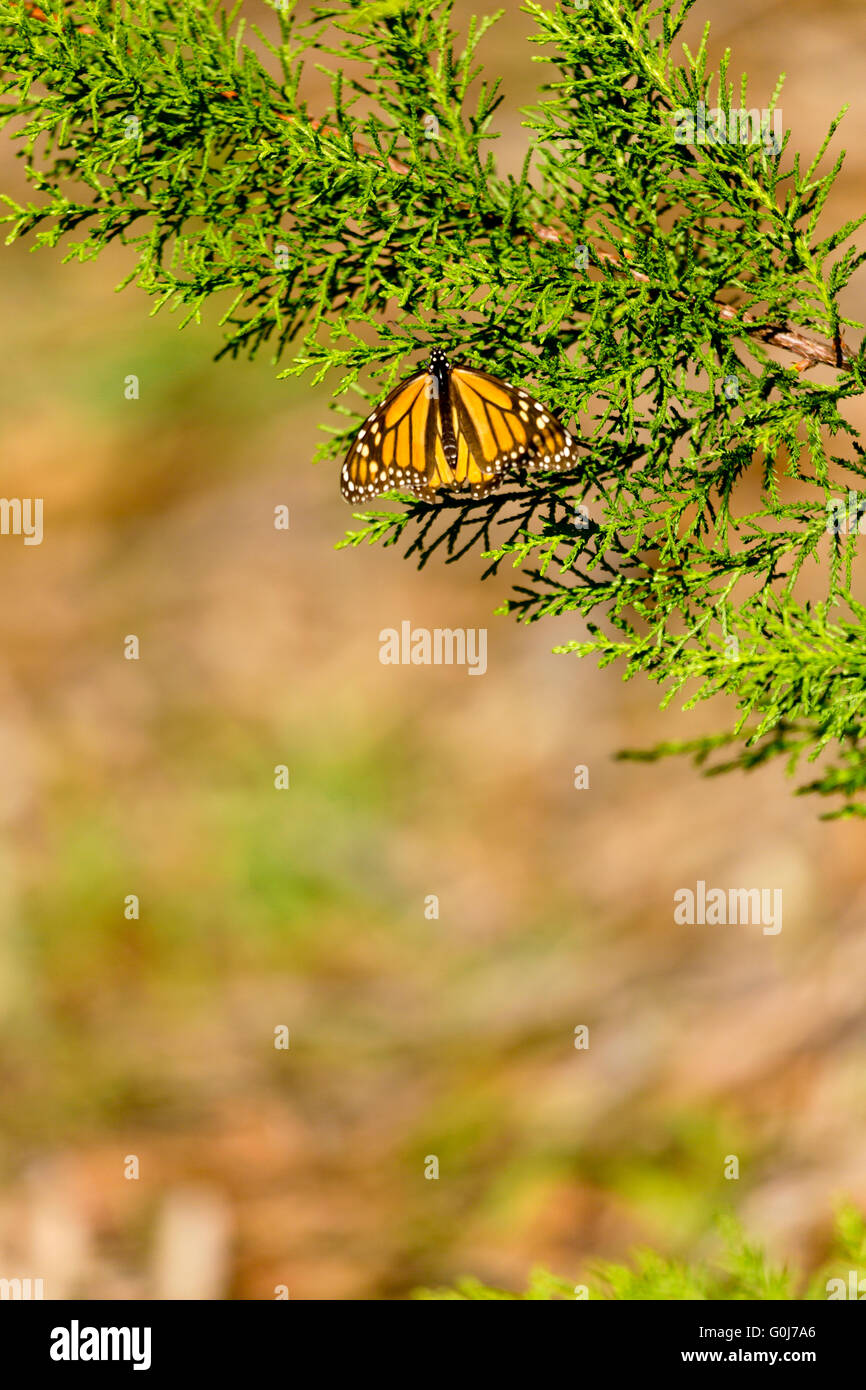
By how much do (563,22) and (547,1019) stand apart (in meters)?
4.57

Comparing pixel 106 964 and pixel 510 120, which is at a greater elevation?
pixel 510 120

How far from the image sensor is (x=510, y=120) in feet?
20.7

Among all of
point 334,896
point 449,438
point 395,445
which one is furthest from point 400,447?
point 334,896

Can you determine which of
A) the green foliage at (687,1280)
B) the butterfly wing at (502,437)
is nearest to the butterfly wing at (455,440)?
the butterfly wing at (502,437)

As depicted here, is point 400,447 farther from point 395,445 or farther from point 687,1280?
point 687,1280

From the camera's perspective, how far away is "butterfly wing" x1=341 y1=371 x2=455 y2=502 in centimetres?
180

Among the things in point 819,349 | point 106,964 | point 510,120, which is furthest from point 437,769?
point 510,120

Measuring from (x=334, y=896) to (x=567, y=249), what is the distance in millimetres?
4256

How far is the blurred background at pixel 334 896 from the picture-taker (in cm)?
445

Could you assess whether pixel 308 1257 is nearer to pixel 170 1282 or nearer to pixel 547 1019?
pixel 170 1282

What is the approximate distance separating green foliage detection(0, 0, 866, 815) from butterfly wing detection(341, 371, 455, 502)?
0.15 m

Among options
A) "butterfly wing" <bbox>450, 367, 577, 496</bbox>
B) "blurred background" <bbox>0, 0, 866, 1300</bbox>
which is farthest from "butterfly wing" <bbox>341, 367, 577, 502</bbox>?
"blurred background" <bbox>0, 0, 866, 1300</bbox>

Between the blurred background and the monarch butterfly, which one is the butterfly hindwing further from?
the blurred background

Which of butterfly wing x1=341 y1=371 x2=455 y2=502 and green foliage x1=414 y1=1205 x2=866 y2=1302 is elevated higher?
butterfly wing x1=341 y1=371 x2=455 y2=502
